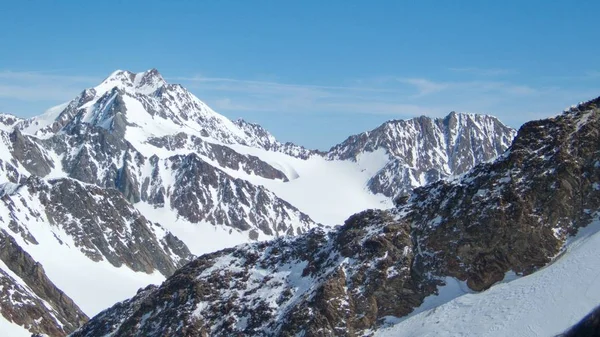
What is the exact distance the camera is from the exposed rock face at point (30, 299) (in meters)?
122

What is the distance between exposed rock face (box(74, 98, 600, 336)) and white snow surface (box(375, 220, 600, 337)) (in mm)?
1398

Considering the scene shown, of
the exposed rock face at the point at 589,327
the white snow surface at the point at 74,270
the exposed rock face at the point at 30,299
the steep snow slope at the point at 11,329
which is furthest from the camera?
the white snow surface at the point at 74,270

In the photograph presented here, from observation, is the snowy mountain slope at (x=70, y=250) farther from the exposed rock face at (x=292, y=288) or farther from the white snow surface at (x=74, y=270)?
the exposed rock face at (x=292, y=288)

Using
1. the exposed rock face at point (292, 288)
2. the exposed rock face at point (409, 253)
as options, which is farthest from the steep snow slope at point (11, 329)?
the exposed rock face at point (409, 253)

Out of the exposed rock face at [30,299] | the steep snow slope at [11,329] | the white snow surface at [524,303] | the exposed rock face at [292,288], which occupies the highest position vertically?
the exposed rock face at [30,299]

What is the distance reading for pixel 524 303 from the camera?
4997 centimetres

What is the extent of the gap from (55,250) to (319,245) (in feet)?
434

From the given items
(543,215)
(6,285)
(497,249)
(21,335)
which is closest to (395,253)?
(497,249)

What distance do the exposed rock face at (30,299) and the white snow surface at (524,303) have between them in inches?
3493

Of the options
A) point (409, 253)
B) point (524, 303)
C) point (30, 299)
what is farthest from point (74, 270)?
point (524, 303)

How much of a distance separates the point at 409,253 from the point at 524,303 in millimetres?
13387

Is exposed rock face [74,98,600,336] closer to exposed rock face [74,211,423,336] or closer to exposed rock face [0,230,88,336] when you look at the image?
exposed rock face [74,211,423,336]

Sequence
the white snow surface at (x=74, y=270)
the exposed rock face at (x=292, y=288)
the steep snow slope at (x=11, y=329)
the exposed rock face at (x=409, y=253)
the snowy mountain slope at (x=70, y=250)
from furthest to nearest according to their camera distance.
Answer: the snowy mountain slope at (x=70, y=250) < the white snow surface at (x=74, y=270) < the steep snow slope at (x=11, y=329) < the exposed rock face at (x=292, y=288) < the exposed rock face at (x=409, y=253)

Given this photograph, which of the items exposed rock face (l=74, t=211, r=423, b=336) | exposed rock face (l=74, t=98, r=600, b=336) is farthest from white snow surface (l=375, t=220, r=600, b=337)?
exposed rock face (l=74, t=211, r=423, b=336)
